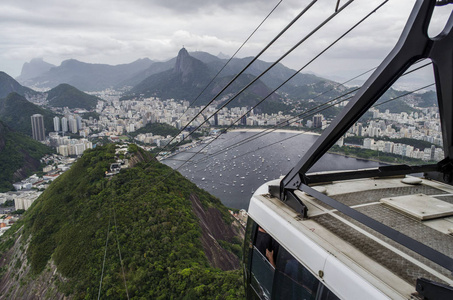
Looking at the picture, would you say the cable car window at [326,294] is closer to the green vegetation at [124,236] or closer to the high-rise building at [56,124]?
the green vegetation at [124,236]

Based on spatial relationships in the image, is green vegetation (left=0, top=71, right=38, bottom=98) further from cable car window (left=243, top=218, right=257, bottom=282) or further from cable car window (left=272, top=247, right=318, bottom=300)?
cable car window (left=272, top=247, right=318, bottom=300)

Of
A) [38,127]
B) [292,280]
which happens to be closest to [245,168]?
[292,280]

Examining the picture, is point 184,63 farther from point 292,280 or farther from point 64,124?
point 292,280

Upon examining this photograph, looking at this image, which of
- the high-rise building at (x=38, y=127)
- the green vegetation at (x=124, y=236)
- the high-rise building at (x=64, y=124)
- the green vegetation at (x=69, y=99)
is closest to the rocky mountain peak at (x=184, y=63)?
the green vegetation at (x=69, y=99)

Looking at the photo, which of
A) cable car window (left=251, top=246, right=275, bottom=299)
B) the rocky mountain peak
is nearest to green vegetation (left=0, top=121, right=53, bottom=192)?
cable car window (left=251, top=246, right=275, bottom=299)

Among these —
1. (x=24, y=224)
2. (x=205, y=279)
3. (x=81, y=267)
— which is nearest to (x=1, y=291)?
(x=24, y=224)

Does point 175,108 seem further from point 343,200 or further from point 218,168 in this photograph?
point 343,200
